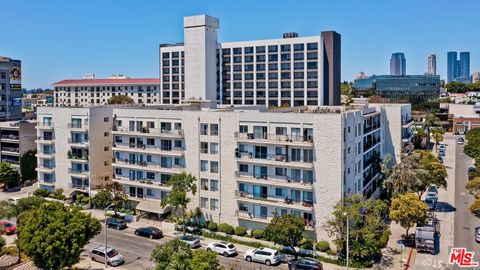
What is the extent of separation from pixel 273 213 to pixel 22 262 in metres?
28.5

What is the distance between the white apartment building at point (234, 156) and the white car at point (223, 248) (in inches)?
245

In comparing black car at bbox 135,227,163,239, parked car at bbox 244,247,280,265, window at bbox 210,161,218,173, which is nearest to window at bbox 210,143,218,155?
window at bbox 210,161,218,173

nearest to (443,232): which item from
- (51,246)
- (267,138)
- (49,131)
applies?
(267,138)

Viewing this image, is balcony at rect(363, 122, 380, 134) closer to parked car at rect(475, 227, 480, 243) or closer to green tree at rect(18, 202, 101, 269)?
parked car at rect(475, 227, 480, 243)

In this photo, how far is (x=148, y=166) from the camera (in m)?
65.8

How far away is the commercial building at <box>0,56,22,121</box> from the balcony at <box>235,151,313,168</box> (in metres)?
77.5

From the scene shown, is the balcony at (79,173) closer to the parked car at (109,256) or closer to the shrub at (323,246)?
the parked car at (109,256)

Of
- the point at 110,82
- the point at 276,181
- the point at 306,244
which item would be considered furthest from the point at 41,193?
the point at 110,82

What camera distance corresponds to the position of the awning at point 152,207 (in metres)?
63.0

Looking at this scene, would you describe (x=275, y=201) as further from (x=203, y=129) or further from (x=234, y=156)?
(x=203, y=129)

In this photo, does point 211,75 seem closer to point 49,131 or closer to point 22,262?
point 49,131

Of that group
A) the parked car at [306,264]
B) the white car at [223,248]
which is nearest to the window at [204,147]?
the white car at [223,248]

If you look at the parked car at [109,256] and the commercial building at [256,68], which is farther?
the commercial building at [256,68]

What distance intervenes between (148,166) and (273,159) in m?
20.8
